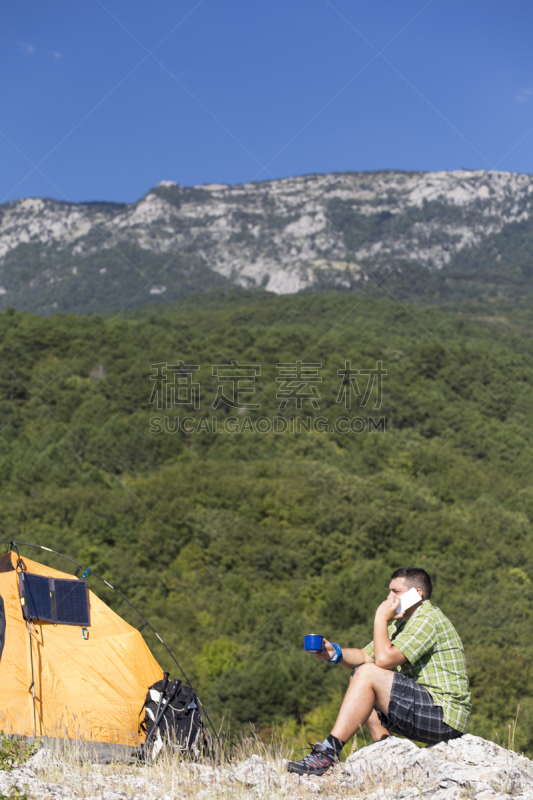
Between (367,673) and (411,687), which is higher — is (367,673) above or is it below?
above

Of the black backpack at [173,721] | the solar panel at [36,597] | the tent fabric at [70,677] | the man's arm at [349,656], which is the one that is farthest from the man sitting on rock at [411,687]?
the solar panel at [36,597]

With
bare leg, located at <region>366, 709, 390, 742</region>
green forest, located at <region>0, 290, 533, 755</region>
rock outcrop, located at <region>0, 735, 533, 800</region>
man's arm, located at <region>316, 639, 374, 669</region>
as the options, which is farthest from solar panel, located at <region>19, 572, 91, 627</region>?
green forest, located at <region>0, 290, 533, 755</region>

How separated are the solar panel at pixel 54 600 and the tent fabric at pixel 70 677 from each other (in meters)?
0.08

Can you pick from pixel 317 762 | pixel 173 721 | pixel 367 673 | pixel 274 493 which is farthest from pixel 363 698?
pixel 274 493

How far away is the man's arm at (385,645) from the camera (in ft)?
14.9

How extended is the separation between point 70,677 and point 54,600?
71cm

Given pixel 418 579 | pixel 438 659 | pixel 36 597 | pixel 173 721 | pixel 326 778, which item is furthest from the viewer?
pixel 36 597

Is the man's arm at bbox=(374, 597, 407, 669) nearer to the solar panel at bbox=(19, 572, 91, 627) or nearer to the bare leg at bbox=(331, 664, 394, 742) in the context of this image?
the bare leg at bbox=(331, 664, 394, 742)

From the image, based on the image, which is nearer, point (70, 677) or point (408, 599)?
point (408, 599)

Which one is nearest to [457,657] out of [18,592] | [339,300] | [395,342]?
[18,592]

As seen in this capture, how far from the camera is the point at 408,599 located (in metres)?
4.68

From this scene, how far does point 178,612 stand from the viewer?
33688mm

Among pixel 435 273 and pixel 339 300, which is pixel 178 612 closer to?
pixel 339 300

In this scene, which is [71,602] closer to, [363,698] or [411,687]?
[363,698]
